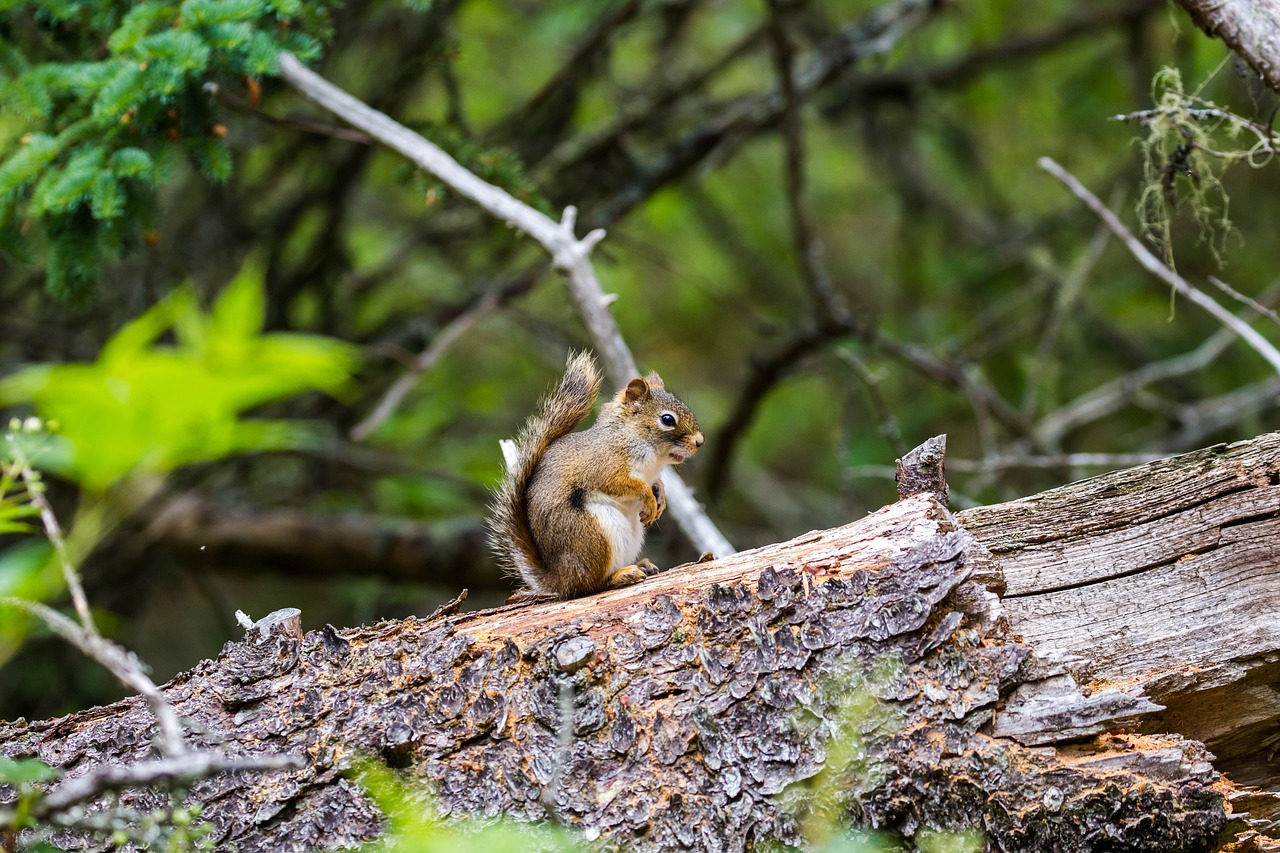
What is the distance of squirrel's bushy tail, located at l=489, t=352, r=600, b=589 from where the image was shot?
2.85m

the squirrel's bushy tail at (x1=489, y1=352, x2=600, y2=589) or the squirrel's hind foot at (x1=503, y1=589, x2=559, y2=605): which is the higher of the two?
the squirrel's bushy tail at (x1=489, y1=352, x2=600, y2=589)

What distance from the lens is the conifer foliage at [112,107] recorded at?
2555 millimetres

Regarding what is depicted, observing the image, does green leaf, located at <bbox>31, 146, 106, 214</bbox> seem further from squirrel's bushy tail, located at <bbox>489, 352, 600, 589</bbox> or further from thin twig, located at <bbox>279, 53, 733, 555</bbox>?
squirrel's bushy tail, located at <bbox>489, 352, 600, 589</bbox>

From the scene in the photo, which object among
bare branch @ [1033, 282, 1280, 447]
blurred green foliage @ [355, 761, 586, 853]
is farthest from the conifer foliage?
bare branch @ [1033, 282, 1280, 447]

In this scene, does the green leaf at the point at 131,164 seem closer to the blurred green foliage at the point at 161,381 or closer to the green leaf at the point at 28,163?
the green leaf at the point at 28,163

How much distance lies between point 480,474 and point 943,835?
3447mm

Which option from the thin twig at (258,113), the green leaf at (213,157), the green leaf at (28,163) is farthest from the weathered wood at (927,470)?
the green leaf at (28,163)

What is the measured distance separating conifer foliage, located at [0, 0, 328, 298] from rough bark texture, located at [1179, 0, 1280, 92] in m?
2.12

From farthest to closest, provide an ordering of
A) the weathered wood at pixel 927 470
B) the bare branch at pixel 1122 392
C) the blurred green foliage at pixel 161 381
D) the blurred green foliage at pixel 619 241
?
the bare branch at pixel 1122 392 → the blurred green foliage at pixel 619 241 → the weathered wood at pixel 927 470 → the blurred green foliage at pixel 161 381

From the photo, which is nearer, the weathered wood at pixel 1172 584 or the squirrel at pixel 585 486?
the weathered wood at pixel 1172 584

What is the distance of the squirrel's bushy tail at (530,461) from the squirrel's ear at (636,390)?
0.61ft

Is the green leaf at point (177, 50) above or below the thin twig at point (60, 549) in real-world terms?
above

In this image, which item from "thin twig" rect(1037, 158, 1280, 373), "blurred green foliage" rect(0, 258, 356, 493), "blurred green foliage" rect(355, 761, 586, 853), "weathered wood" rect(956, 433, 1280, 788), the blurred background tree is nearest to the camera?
"blurred green foliage" rect(0, 258, 356, 493)

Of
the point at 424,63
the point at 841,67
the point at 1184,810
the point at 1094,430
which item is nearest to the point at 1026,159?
the point at 1094,430
